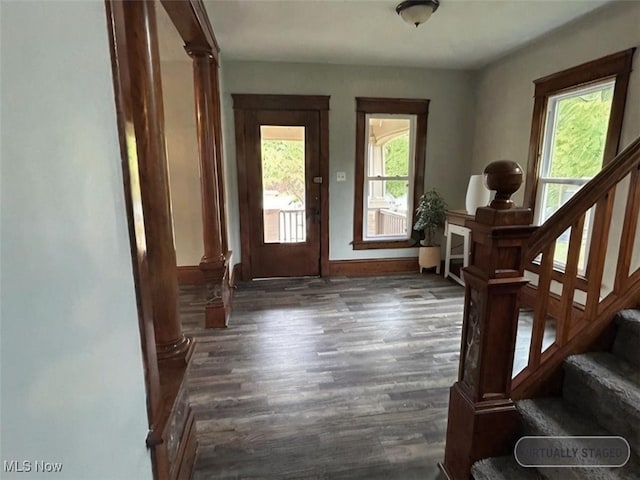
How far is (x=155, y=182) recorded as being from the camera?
4.60ft

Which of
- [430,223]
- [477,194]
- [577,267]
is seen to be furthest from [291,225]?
[577,267]

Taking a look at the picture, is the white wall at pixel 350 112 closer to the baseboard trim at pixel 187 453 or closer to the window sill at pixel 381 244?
the window sill at pixel 381 244

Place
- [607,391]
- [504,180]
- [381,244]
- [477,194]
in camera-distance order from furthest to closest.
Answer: [381,244], [477,194], [607,391], [504,180]

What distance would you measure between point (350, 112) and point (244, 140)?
133 centimetres

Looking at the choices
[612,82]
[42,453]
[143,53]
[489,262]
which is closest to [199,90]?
[143,53]

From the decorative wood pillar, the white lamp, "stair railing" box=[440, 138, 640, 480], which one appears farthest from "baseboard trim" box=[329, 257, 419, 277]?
"stair railing" box=[440, 138, 640, 480]

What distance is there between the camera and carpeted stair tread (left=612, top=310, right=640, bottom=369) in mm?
1476

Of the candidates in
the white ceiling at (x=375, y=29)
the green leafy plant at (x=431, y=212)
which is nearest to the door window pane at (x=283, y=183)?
the white ceiling at (x=375, y=29)

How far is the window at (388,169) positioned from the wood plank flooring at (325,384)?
1.09 meters

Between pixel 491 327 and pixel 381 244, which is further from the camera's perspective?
pixel 381 244

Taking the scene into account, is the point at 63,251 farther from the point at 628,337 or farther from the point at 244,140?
the point at 244,140

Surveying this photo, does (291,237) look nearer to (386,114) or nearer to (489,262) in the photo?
→ (386,114)

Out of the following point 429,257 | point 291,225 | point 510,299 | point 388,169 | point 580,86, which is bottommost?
point 429,257

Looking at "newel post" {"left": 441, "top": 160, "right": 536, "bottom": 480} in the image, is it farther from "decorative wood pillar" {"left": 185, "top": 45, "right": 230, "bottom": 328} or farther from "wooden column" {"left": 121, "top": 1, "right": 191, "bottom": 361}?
"decorative wood pillar" {"left": 185, "top": 45, "right": 230, "bottom": 328}
